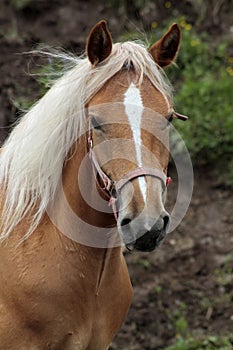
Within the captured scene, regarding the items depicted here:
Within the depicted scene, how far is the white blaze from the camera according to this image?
9.33 feet

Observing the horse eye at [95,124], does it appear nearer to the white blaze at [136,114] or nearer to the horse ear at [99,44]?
the white blaze at [136,114]

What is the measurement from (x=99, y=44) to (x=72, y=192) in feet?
2.14

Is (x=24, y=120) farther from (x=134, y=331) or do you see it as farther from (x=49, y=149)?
(x=134, y=331)

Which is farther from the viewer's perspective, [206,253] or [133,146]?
[206,253]

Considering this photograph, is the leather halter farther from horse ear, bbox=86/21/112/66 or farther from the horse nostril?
horse ear, bbox=86/21/112/66

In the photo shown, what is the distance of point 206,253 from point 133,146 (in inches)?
124

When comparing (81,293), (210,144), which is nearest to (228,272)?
(210,144)

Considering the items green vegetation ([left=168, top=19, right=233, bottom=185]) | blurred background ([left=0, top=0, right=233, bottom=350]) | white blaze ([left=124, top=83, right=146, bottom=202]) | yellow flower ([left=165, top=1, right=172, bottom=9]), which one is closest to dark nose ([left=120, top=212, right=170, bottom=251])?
white blaze ([left=124, top=83, right=146, bottom=202])

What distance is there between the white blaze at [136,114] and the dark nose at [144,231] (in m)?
0.12

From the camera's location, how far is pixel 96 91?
3.08 m

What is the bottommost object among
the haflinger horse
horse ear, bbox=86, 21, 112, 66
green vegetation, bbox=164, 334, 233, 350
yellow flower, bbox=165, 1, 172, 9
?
green vegetation, bbox=164, 334, 233, 350

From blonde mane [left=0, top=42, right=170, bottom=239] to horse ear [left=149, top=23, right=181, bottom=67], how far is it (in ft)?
0.24

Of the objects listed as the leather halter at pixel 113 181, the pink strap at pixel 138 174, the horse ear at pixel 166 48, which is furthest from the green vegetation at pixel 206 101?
the pink strap at pixel 138 174

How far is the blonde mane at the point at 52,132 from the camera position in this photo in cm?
311
